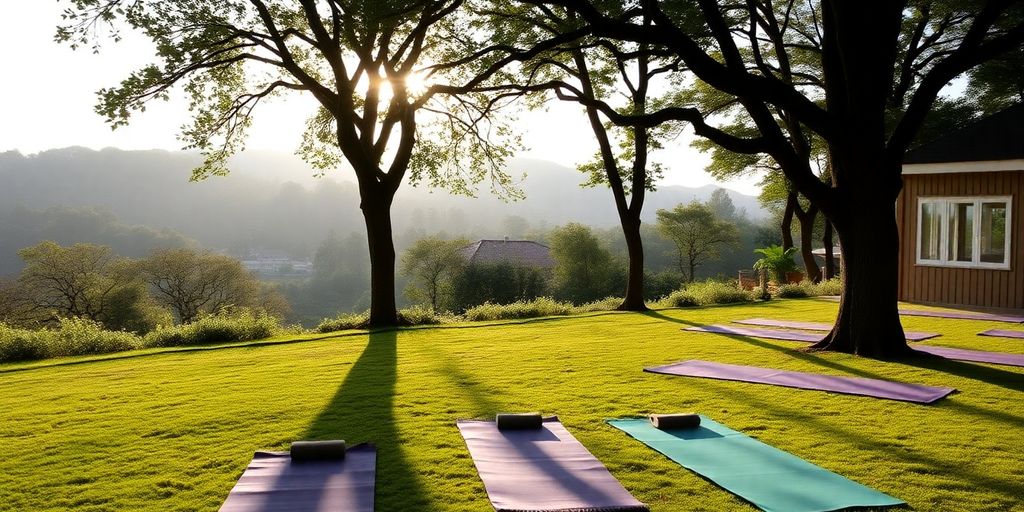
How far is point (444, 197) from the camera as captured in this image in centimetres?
9706

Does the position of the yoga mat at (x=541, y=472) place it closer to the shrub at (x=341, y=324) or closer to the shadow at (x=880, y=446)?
the shadow at (x=880, y=446)

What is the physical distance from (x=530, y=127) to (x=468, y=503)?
14458 millimetres

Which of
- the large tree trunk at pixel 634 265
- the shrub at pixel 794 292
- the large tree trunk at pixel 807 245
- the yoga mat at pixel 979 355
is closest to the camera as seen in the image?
the yoga mat at pixel 979 355

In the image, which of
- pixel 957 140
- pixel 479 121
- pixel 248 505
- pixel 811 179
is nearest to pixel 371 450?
pixel 248 505

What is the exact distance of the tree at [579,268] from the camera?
4234cm

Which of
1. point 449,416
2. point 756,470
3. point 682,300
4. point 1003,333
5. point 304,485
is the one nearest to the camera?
point 304,485

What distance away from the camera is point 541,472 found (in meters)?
3.99

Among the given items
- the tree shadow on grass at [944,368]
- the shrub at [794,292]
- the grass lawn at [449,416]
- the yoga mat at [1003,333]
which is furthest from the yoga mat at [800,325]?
the shrub at [794,292]

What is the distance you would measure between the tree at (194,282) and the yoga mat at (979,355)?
1227 inches

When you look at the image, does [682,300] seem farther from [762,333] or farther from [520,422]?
[520,422]

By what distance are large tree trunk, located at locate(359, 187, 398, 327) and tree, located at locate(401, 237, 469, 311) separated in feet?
88.5

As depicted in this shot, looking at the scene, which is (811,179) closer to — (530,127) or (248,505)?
(248,505)

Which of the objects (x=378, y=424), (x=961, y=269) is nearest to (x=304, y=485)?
(x=378, y=424)

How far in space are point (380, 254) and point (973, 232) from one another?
11673 millimetres
